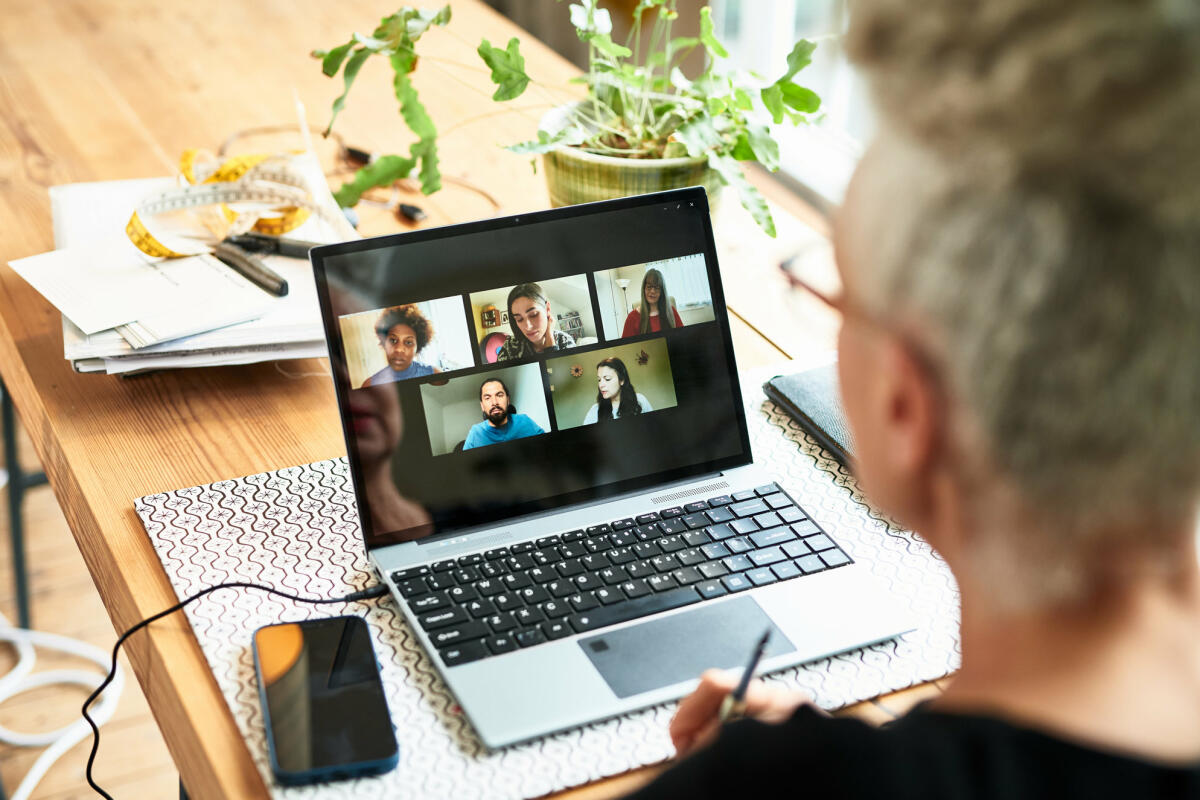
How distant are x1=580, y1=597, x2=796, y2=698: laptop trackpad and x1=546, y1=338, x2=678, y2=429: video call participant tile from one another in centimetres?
18

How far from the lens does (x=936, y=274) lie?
1.48 ft

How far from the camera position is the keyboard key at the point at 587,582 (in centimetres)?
83

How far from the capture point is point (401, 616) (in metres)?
0.83

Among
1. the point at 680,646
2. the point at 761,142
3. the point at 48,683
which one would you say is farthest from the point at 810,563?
the point at 48,683

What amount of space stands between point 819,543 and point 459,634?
11.2 inches

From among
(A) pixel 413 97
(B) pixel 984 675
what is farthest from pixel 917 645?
(A) pixel 413 97

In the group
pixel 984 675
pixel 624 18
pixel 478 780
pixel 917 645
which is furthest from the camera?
pixel 624 18

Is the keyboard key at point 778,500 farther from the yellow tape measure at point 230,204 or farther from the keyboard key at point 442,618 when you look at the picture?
the yellow tape measure at point 230,204

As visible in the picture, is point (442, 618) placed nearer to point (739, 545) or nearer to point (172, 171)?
point (739, 545)

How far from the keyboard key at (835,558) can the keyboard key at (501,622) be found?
0.79ft

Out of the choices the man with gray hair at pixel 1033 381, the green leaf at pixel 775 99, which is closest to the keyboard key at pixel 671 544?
the man with gray hair at pixel 1033 381

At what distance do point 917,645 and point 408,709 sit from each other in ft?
1.16

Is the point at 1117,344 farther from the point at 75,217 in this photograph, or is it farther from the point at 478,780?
the point at 75,217

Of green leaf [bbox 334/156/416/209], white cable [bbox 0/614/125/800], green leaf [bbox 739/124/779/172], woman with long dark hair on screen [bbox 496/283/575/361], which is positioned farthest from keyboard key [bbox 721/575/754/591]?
white cable [bbox 0/614/125/800]
